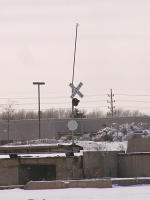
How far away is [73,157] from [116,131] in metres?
36.9

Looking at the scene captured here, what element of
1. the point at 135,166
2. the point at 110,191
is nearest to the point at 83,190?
the point at 110,191

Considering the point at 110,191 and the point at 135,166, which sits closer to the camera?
the point at 110,191

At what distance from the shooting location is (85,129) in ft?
230

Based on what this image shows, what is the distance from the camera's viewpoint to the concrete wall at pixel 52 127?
6912 cm

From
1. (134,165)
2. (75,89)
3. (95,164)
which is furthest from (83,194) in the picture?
(75,89)

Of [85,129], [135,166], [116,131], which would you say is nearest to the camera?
[135,166]

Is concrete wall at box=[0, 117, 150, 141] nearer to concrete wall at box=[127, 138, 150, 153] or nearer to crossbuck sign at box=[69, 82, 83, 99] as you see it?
crossbuck sign at box=[69, 82, 83, 99]

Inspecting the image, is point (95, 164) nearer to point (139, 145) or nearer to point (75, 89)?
point (139, 145)

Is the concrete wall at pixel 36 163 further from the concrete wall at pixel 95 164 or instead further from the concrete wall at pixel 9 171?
the concrete wall at pixel 95 164

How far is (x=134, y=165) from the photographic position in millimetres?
19688

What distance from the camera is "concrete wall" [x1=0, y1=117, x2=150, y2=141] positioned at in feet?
227

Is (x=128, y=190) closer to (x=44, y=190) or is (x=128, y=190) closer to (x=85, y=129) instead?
(x=44, y=190)

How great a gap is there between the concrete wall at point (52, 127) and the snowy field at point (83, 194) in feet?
173

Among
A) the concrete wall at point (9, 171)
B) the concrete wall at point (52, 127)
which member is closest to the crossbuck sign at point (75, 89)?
the concrete wall at point (9, 171)
